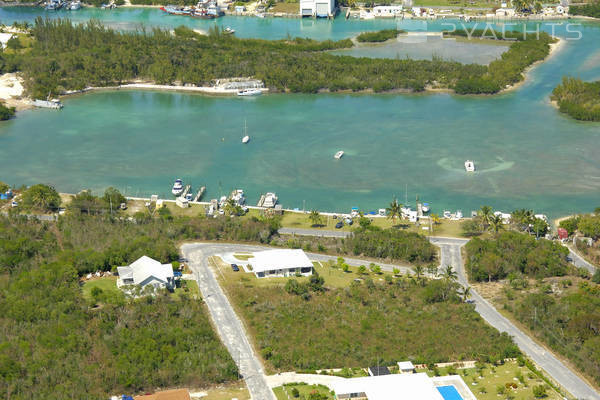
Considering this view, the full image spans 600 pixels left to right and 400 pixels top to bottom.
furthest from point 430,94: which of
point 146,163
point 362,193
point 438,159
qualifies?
point 146,163

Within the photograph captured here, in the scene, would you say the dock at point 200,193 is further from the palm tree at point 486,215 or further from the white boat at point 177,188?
the palm tree at point 486,215

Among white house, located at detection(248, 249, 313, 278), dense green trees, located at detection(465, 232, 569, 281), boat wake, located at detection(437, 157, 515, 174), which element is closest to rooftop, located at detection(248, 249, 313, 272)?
white house, located at detection(248, 249, 313, 278)

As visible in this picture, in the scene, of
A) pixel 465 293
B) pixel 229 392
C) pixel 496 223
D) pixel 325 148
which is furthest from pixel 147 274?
pixel 325 148

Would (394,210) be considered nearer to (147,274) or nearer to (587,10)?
(147,274)

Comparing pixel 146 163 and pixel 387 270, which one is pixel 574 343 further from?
pixel 146 163

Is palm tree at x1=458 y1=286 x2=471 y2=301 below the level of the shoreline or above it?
below

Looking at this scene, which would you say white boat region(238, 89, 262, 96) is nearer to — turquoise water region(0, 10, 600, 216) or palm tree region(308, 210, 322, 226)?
turquoise water region(0, 10, 600, 216)
